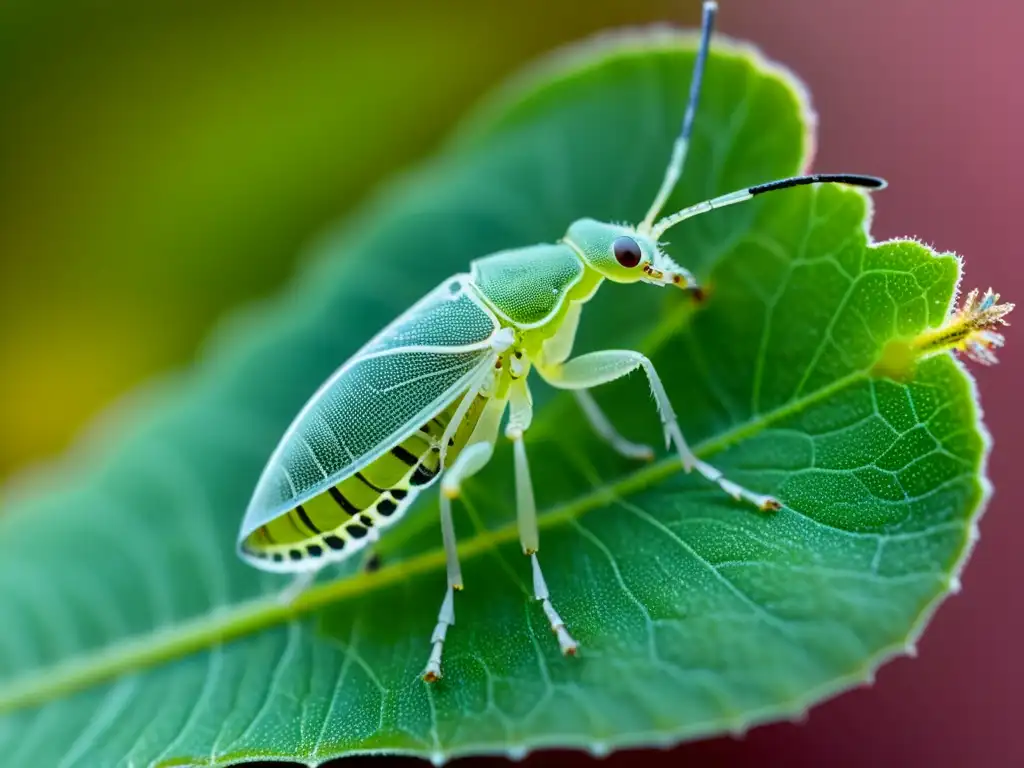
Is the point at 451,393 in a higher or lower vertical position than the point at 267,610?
higher

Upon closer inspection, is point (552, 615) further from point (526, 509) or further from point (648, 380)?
Result: point (648, 380)

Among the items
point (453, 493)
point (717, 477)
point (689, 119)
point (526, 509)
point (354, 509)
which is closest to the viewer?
point (717, 477)

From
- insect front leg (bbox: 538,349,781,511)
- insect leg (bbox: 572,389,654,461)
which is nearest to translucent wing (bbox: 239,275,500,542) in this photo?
insect front leg (bbox: 538,349,781,511)

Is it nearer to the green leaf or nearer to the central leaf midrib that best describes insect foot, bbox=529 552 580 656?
the green leaf

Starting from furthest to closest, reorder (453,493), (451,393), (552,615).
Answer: (451,393) → (453,493) → (552,615)

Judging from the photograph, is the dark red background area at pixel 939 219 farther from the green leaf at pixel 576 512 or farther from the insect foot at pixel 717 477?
the insect foot at pixel 717 477

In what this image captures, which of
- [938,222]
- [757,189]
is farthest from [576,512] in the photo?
[938,222]

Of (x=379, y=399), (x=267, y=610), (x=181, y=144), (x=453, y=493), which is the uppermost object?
(x=181, y=144)
